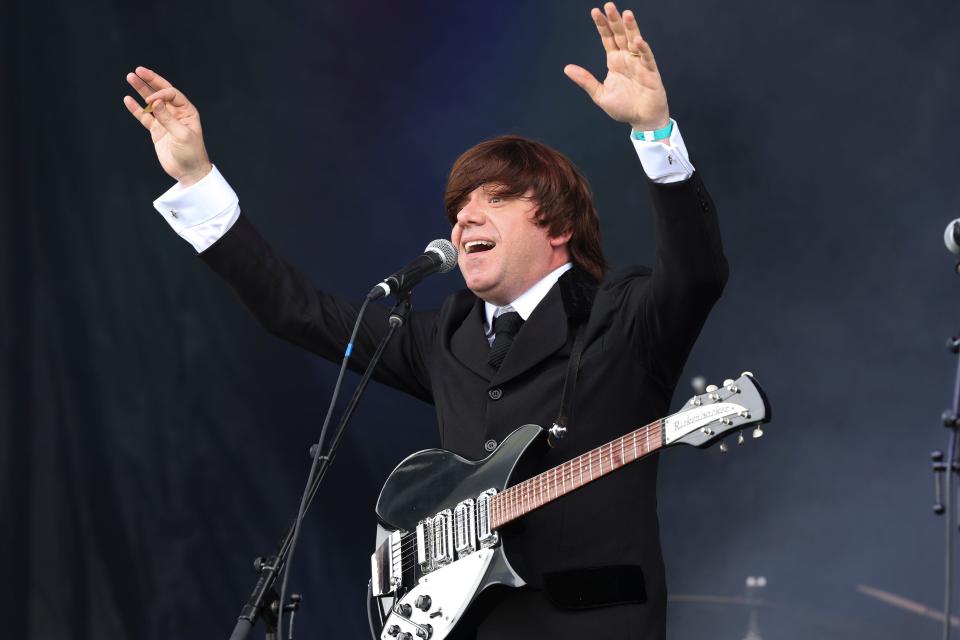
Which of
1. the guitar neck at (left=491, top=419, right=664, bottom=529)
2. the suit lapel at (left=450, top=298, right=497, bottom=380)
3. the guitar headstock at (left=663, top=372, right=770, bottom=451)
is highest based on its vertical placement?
the suit lapel at (left=450, top=298, right=497, bottom=380)

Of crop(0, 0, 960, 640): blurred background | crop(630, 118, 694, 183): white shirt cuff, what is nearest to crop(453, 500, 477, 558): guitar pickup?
crop(630, 118, 694, 183): white shirt cuff

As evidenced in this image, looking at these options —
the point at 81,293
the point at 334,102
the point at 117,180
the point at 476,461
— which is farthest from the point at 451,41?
the point at 476,461

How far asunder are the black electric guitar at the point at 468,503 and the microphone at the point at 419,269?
384 mm

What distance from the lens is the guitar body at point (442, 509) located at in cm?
235

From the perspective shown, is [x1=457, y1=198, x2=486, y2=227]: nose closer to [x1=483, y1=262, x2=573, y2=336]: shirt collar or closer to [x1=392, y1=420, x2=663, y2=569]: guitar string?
[x1=483, y1=262, x2=573, y2=336]: shirt collar

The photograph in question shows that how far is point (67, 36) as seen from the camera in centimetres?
434

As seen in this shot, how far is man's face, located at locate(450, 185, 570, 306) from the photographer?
2.69 m

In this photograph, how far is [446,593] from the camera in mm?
2422

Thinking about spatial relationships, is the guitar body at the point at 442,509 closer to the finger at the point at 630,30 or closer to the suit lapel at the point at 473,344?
the suit lapel at the point at 473,344

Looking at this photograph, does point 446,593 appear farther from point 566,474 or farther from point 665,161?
point 665,161

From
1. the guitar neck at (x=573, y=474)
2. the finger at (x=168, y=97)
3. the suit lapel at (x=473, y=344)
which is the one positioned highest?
the finger at (x=168, y=97)

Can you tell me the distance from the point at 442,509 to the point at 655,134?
92cm

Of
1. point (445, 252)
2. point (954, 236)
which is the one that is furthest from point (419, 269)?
point (954, 236)

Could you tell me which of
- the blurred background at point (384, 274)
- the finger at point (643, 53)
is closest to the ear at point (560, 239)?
the finger at point (643, 53)
